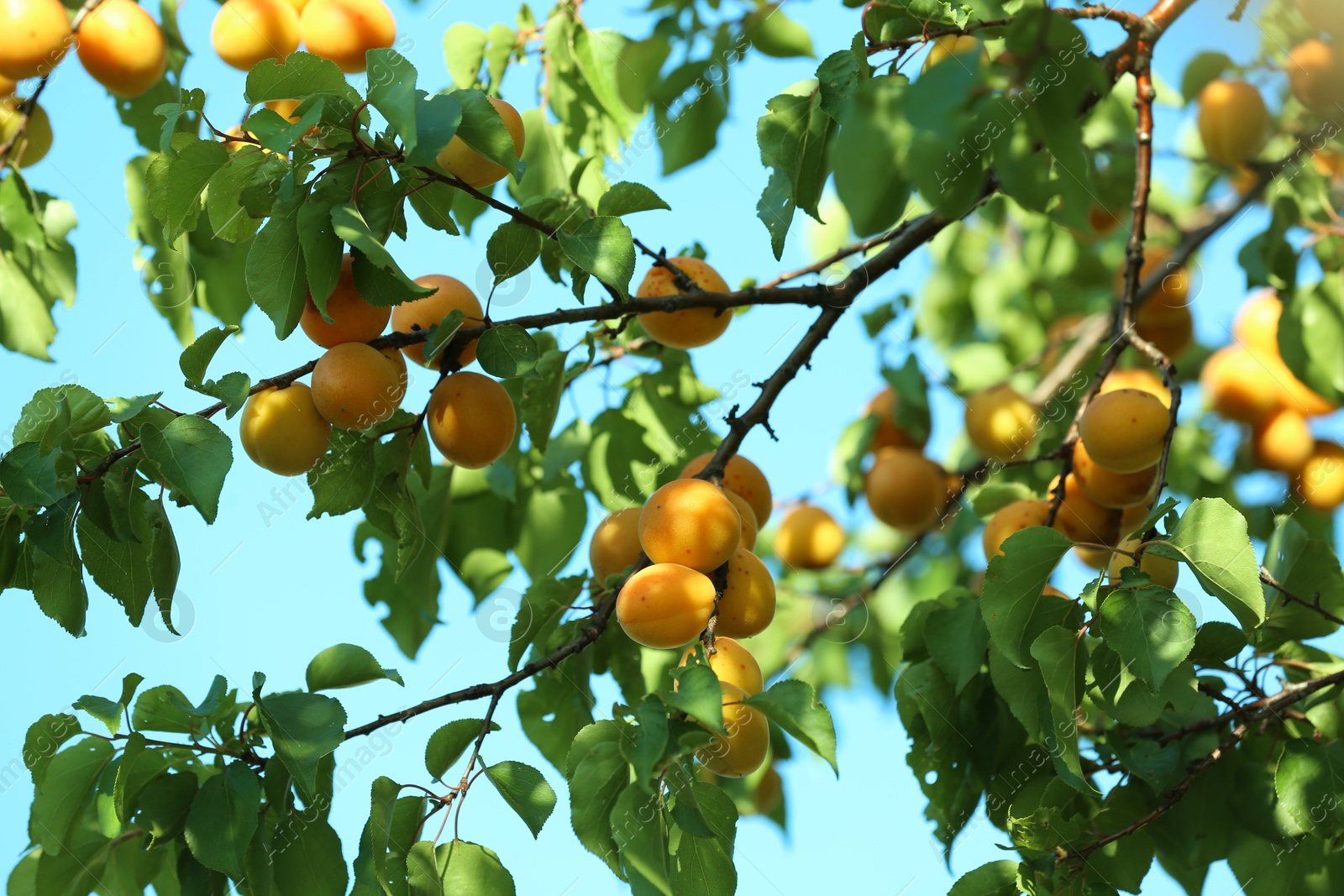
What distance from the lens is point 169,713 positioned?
123 centimetres

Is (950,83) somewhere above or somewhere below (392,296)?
below

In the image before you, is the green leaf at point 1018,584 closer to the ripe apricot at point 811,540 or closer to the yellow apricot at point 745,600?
the yellow apricot at point 745,600

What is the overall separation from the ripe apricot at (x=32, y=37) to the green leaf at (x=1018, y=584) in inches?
68.4

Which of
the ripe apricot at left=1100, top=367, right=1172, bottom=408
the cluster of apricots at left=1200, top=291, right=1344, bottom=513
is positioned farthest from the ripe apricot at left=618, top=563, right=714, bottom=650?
the cluster of apricots at left=1200, top=291, right=1344, bottom=513

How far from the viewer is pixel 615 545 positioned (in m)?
1.53

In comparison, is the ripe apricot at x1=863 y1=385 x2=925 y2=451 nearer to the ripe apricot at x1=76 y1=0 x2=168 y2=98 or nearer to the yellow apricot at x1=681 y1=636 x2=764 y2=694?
the yellow apricot at x1=681 y1=636 x2=764 y2=694

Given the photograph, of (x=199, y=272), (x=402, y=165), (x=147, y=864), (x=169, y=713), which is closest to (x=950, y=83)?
(x=402, y=165)

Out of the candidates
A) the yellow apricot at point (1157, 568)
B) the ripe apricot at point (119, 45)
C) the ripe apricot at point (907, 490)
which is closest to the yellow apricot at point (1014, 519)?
A: the yellow apricot at point (1157, 568)

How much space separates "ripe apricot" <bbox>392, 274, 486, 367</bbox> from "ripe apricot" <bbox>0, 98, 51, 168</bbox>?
0.99 m

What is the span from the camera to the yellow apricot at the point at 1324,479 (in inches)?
98.5

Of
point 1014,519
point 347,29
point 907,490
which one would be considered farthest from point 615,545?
point 907,490

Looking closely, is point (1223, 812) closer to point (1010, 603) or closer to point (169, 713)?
point (1010, 603)

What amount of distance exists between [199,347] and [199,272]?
0.94 metres

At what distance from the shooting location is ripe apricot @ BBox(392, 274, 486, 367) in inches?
54.5
